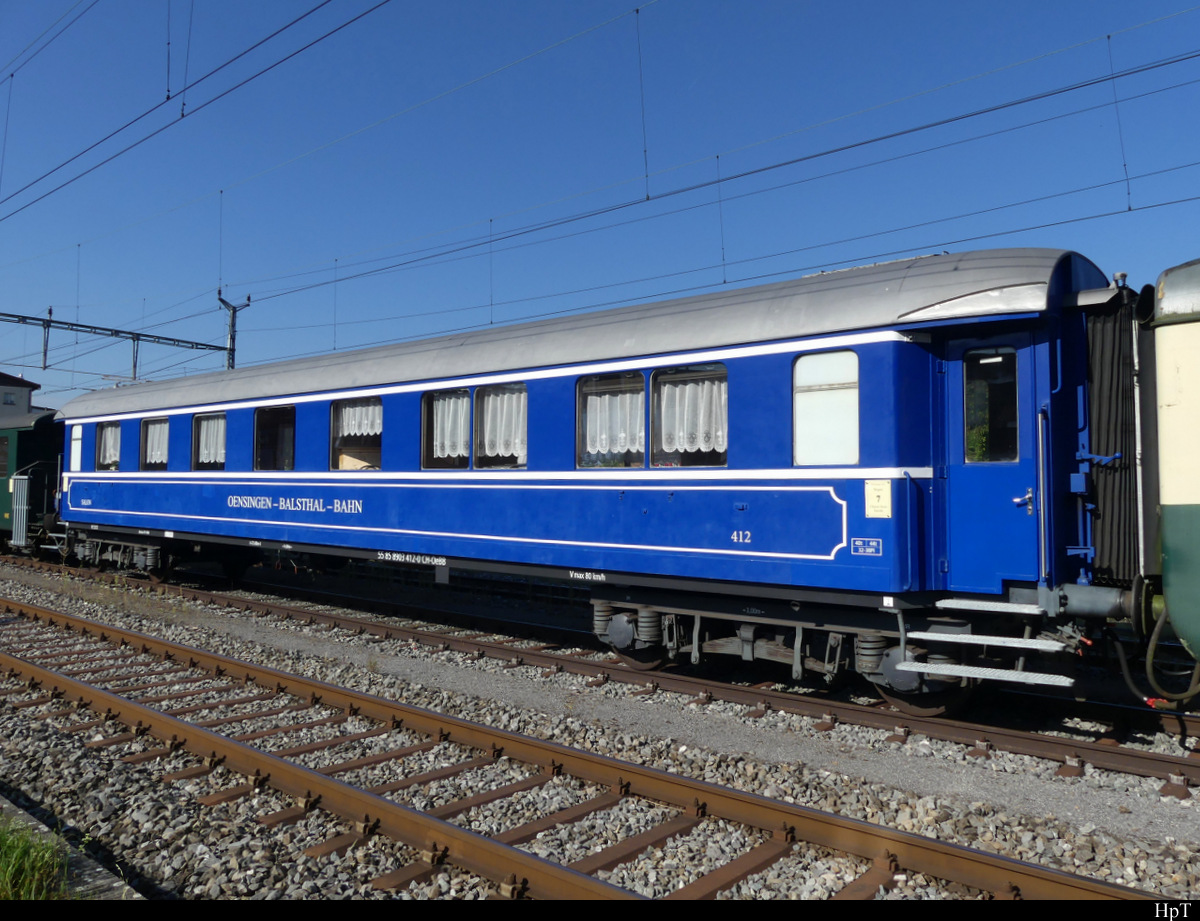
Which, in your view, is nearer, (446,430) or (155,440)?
(446,430)

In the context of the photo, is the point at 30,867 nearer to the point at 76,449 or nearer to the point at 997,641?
the point at 997,641

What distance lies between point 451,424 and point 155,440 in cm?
728

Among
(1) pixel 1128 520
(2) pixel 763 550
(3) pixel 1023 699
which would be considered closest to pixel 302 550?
(2) pixel 763 550

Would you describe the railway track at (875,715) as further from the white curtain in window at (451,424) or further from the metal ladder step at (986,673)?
the white curtain in window at (451,424)

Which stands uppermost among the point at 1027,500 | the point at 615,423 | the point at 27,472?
the point at 615,423

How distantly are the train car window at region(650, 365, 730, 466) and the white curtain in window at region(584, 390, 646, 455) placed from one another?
0.18 metres

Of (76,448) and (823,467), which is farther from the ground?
(76,448)

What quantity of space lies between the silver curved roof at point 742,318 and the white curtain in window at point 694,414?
346 millimetres

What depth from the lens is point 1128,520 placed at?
5.92 meters

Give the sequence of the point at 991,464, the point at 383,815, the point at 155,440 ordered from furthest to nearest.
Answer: the point at 155,440 < the point at 991,464 < the point at 383,815

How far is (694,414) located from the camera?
7.44 meters

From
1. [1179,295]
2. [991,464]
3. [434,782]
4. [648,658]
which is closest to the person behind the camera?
[1179,295]

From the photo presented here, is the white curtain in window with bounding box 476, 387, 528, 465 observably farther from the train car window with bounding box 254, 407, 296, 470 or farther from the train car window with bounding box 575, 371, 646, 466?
the train car window with bounding box 254, 407, 296, 470

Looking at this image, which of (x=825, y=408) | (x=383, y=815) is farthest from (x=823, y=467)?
(x=383, y=815)
